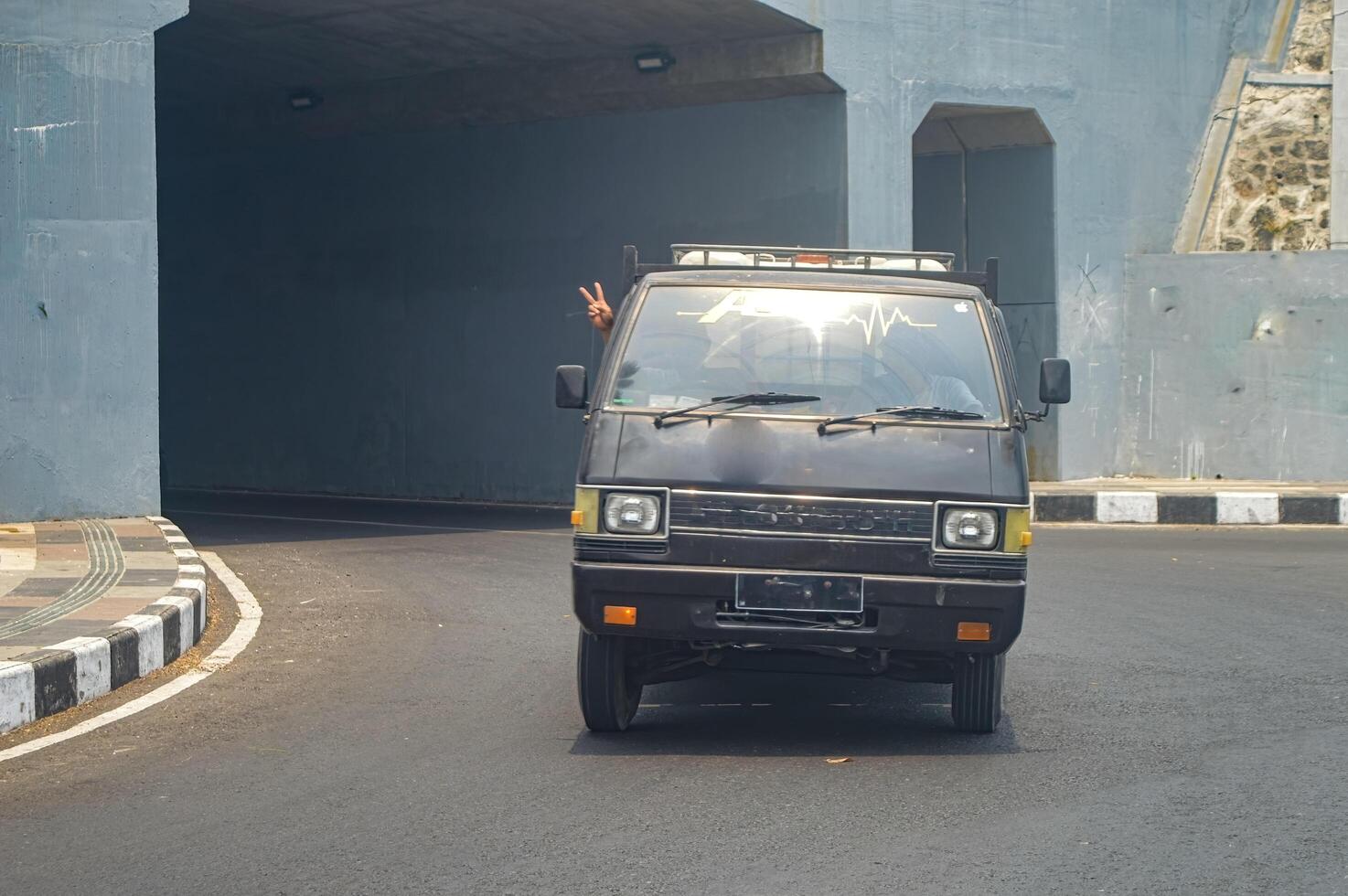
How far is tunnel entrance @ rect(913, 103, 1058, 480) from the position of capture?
675 inches

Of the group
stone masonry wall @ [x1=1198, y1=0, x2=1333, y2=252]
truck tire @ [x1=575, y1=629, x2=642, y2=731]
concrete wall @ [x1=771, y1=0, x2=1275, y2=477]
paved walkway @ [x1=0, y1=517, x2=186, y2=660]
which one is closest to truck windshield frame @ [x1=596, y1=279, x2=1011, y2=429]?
truck tire @ [x1=575, y1=629, x2=642, y2=731]

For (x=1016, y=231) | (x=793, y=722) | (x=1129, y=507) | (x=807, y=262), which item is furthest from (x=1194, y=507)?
(x=793, y=722)

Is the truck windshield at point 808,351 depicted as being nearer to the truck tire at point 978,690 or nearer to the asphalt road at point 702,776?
the truck tire at point 978,690

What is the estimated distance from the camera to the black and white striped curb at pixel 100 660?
6.64 metres

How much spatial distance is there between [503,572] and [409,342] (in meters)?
8.58

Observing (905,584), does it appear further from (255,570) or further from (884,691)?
(255,570)

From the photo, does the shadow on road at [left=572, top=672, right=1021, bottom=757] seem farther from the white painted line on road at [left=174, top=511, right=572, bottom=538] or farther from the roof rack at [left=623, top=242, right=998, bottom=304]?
the white painted line on road at [left=174, top=511, right=572, bottom=538]

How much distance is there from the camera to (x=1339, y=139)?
17.8 meters

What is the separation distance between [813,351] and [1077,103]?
11.5 meters

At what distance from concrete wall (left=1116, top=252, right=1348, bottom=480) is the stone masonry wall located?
3.29ft

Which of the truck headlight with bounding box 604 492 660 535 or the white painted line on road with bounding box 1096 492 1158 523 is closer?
the truck headlight with bounding box 604 492 660 535

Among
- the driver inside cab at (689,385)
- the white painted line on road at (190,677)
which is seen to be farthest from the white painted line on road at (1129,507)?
the driver inside cab at (689,385)

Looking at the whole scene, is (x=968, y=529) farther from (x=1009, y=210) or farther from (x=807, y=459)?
(x=1009, y=210)

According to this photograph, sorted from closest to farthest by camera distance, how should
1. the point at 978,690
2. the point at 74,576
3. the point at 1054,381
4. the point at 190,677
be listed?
Answer: 1. the point at 978,690
2. the point at 1054,381
3. the point at 190,677
4. the point at 74,576
